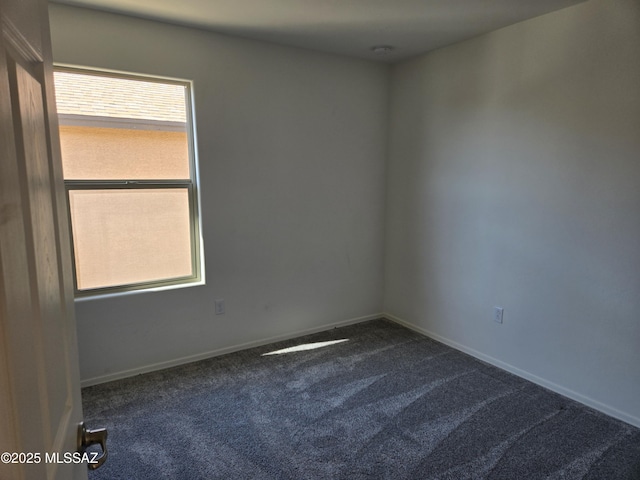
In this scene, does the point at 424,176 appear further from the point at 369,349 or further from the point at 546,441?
the point at 546,441

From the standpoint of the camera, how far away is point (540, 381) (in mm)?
2812

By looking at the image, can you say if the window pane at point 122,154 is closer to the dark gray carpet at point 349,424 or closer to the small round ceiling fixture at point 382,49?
the dark gray carpet at point 349,424

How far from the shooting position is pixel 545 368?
9.14 ft

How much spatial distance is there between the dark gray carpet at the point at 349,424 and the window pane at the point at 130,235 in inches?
30.3

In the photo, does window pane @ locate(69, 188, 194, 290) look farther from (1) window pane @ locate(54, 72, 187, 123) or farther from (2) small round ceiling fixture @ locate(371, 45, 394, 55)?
(2) small round ceiling fixture @ locate(371, 45, 394, 55)

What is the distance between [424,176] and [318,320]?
5.48 ft

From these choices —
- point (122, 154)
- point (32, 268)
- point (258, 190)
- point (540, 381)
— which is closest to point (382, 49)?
point (258, 190)

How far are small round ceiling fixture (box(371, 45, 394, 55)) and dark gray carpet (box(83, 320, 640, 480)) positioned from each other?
2574 millimetres

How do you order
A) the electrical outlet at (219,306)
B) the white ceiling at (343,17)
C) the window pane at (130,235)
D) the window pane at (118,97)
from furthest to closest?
the electrical outlet at (219,306)
the window pane at (130,235)
the window pane at (118,97)
the white ceiling at (343,17)

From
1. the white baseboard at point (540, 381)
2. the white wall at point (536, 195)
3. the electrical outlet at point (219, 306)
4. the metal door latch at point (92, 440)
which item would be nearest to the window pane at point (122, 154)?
the electrical outlet at point (219, 306)

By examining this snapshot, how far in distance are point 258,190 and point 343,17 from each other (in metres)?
1.42

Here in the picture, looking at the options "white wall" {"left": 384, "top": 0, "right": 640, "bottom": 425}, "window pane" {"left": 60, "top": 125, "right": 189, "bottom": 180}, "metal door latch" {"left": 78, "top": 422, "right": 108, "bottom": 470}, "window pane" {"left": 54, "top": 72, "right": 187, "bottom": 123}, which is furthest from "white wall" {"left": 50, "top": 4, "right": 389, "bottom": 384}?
"metal door latch" {"left": 78, "top": 422, "right": 108, "bottom": 470}

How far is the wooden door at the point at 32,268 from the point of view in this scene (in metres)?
0.44

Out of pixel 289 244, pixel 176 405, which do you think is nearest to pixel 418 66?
pixel 289 244
